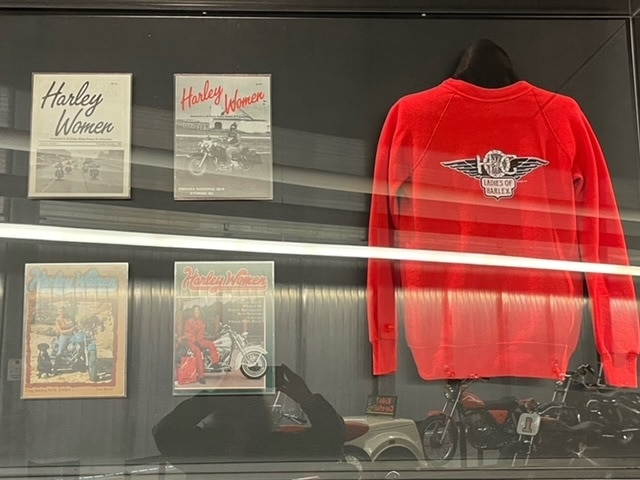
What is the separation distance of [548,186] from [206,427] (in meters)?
0.69

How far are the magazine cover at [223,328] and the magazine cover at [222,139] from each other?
0.42ft

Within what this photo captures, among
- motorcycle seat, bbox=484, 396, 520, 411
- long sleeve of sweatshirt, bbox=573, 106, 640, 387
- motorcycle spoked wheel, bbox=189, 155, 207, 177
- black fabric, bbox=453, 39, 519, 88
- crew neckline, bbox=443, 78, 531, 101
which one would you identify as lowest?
motorcycle seat, bbox=484, 396, 520, 411

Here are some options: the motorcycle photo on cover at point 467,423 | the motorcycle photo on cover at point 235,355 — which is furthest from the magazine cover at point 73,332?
the motorcycle photo on cover at point 467,423

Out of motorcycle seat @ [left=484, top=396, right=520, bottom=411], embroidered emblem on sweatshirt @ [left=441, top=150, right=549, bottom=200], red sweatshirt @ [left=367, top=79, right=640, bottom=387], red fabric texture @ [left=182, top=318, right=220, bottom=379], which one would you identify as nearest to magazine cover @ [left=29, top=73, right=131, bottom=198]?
red fabric texture @ [left=182, top=318, right=220, bottom=379]

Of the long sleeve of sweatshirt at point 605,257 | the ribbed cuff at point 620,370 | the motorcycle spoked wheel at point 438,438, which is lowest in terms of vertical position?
the motorcycle spoked wheel at point 438,438

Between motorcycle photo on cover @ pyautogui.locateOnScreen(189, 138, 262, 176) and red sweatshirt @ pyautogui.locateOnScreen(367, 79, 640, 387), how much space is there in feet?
0.73

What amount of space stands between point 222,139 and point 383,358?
437 millimetres

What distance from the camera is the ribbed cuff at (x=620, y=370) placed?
123cm

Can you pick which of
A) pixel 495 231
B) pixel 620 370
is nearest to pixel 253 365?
pixel 495 231

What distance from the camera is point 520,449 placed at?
3.84 feet

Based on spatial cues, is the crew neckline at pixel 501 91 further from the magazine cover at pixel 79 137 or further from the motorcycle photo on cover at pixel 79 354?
the motorcycle photo on cover at pixel 79 354

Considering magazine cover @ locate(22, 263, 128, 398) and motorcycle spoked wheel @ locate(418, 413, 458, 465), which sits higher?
magazine cover @ locate(22, 263, 128, 398)

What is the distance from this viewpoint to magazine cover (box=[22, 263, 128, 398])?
1.14 metres

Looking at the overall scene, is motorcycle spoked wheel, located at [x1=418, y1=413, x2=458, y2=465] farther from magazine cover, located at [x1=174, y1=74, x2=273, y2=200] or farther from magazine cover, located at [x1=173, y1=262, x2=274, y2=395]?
magazine cover, located at [x1=174, y1=74, x2=273, y2=200]
